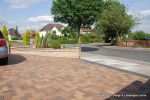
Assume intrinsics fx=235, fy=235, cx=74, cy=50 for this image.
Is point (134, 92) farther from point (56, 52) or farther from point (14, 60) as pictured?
point (56, 52)

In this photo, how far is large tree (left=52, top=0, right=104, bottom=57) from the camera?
82.1 feet

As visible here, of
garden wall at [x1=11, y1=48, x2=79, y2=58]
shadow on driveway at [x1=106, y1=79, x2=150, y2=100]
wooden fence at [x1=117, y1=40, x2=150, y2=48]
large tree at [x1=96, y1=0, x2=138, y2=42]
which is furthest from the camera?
large tree at [x1=96, y1=0, x2=138, y2=42]

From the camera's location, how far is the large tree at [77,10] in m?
25.0

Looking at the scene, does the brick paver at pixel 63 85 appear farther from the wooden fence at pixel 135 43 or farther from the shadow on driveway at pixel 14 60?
the wooden fence at pixel 135 43

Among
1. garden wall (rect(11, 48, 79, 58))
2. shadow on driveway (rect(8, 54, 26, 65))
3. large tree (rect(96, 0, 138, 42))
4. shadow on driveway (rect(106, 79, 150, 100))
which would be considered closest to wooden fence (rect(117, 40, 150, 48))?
large tree (rect(96, 0, 138, 42))

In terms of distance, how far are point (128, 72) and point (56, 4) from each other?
1821 cm

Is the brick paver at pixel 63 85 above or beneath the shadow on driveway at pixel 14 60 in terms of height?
beneath

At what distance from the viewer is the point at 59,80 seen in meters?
7.99

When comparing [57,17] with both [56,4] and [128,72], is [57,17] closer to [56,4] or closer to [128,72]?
[56,4]

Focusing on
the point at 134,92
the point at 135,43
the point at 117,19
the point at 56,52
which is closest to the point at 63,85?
the point at 134,92

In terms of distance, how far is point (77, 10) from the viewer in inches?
992

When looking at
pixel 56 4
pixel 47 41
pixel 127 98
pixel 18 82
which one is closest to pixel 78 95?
pixel 127 98

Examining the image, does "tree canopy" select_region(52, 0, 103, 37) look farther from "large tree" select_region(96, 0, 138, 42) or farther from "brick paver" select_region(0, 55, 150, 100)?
"brick paver" select_region(0, 55, 150, 100)

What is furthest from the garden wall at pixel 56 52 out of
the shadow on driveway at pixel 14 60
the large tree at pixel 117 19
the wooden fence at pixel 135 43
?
the large tree at pixel 117 19
